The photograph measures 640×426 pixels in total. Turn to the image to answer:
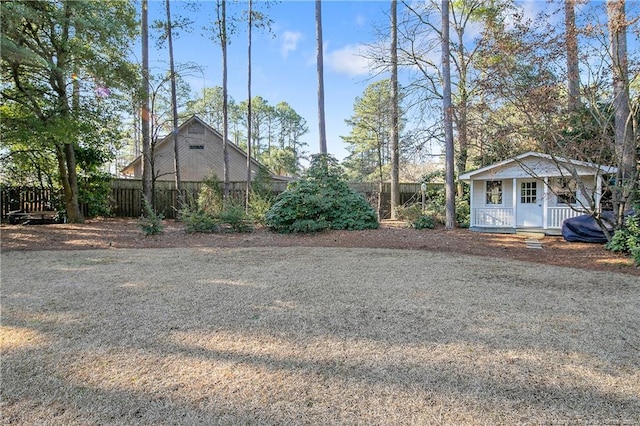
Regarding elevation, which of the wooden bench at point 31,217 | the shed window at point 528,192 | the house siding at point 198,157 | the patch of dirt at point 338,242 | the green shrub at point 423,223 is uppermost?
the house siding at point 198,157

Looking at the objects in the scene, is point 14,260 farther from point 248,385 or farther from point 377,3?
point 377,3

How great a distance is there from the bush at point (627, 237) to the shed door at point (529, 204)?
428 cm

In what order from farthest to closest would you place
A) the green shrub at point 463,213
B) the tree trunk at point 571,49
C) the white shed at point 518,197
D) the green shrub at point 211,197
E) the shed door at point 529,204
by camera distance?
1. the green shrub at point 211,197
2. the green shrub at point 463,213
3. the shed door at point 529,204
4. the white shed at point 518,197
5. the tree trunk at point 571,49

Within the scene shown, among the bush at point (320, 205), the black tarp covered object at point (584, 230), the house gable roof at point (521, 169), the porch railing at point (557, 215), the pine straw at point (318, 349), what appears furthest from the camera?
the porch railing at point (557, 215)

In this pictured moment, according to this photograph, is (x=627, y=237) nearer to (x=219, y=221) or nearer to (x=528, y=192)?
(x=528, y=192)

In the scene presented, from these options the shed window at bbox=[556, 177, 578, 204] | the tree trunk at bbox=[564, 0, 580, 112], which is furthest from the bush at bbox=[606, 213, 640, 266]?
the tree trunk at bbox=[564, 0, 580, 112]

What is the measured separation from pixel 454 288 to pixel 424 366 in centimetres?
232

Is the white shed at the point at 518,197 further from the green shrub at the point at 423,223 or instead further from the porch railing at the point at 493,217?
the green shrub at the point at 423,223

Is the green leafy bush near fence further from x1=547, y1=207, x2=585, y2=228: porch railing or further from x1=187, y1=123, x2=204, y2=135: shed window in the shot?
x1=187, y1=123, x2=204, y2=135: shed window

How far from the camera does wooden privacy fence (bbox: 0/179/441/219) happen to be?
41.0ft

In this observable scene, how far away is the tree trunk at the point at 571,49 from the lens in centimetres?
656

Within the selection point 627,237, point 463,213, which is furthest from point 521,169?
point 627,237

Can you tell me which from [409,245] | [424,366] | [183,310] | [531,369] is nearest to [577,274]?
[409,245]

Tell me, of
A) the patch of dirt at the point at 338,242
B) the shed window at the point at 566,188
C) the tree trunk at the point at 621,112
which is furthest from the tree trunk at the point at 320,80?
the tree trunk at the point at 621,112
